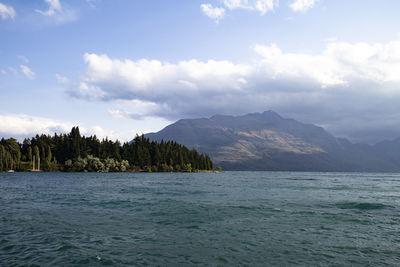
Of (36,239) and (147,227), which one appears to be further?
(147,227)

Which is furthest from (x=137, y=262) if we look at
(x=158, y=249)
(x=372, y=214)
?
(x=372, y=214)

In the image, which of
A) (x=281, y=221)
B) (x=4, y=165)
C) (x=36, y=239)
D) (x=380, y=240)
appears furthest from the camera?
(x=4, y=165)

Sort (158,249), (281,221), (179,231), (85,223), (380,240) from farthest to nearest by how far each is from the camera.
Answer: (281,221)
(85,223)
(179,231)
(380,240)
(158,249)

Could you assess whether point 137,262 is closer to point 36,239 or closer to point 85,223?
point 36,239

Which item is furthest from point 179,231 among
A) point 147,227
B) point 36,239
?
point 36,239

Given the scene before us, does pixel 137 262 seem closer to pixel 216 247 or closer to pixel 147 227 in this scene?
pixel 216 247

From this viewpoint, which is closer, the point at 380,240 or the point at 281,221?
the point at 380,240

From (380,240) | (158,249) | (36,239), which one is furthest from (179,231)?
(380,240)

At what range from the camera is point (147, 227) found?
24.9 meters

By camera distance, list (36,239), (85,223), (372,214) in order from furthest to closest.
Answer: (372,214)
(85,223)
(36,239)

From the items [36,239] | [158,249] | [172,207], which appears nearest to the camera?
[158,249]

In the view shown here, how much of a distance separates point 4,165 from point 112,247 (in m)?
198

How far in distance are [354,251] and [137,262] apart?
14.4 meters

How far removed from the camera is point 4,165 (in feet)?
577
